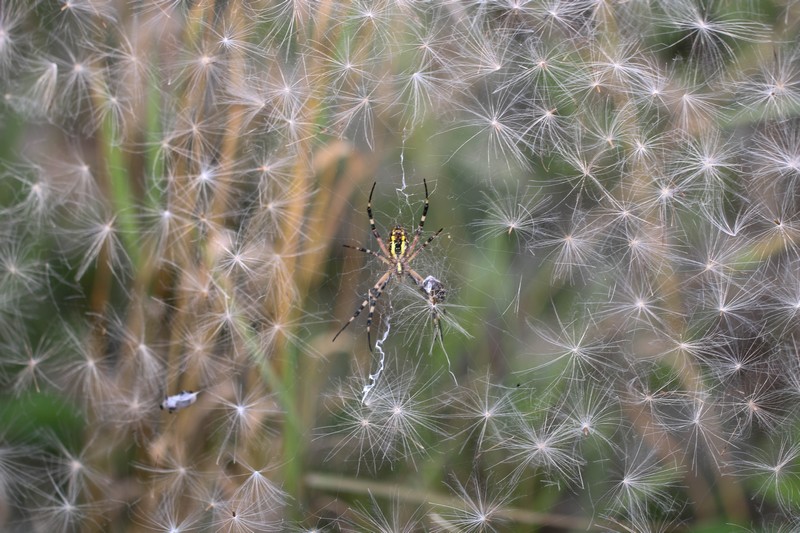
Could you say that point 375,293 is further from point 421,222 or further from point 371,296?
point 421,222

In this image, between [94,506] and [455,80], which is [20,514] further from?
[455,80]

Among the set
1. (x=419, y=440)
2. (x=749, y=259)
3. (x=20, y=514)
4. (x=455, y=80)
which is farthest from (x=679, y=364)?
(x=20, y=514)

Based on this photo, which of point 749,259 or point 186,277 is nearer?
point 749,259

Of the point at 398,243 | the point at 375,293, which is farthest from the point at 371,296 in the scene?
the point at 398,243

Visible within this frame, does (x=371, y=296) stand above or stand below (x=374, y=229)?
below

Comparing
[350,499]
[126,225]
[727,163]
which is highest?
[727,163]
